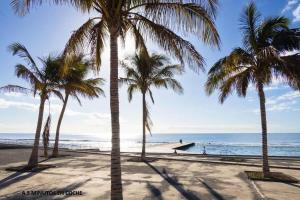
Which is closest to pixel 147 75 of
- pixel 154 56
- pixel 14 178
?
pixel 154 56

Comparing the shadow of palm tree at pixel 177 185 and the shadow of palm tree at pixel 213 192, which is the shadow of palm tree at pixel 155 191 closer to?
the shadow of palm tree at pixel 177 185

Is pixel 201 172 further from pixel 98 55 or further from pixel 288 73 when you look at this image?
pixel 98 55

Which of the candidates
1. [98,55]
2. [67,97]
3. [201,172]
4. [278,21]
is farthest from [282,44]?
[67,97]

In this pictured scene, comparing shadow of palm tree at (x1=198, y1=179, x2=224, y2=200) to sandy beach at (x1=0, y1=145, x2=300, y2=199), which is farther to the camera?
sandy beach at (x1=0, y1=145, x2=300, y2=199)

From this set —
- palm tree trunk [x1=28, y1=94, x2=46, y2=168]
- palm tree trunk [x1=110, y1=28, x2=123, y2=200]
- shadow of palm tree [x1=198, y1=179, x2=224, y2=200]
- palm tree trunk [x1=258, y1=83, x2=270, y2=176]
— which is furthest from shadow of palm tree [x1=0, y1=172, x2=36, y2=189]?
palm tree trunk [x1=258, y1=83, x2=270, y2=176]

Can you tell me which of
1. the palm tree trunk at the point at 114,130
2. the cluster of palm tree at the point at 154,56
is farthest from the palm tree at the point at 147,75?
the palm tree trunk at the point at 114,130

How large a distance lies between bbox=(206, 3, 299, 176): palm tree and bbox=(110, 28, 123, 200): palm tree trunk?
26.0 feet

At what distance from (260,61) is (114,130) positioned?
984 cm

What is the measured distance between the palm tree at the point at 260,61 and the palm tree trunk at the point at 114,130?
7.91 meters

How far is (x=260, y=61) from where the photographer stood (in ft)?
46.8

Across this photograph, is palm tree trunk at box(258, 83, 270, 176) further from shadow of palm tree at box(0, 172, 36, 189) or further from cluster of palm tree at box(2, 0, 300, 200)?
Result: shadow of palm tree at box(0, 172, 36, 189)

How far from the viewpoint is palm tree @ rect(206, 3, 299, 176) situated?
1341 centimetres

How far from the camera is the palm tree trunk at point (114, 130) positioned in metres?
7.10

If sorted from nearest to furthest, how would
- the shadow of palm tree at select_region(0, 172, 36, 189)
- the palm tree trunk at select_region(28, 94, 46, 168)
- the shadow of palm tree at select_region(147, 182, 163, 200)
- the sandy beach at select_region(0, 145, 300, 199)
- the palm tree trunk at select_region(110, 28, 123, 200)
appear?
1. the palm tree trunk at select_region(110, 28, 123, 200)
2. the shadow of palm tree at select_region(147, 182, 163, 200)
3. the sandy beach at select_region(0, 145, 300, 199)
4. the shadow of palm tree at select_region(0, 172, 36, 189)
5. the palm tree trunk at select_region(28, 94, 46, 168)
